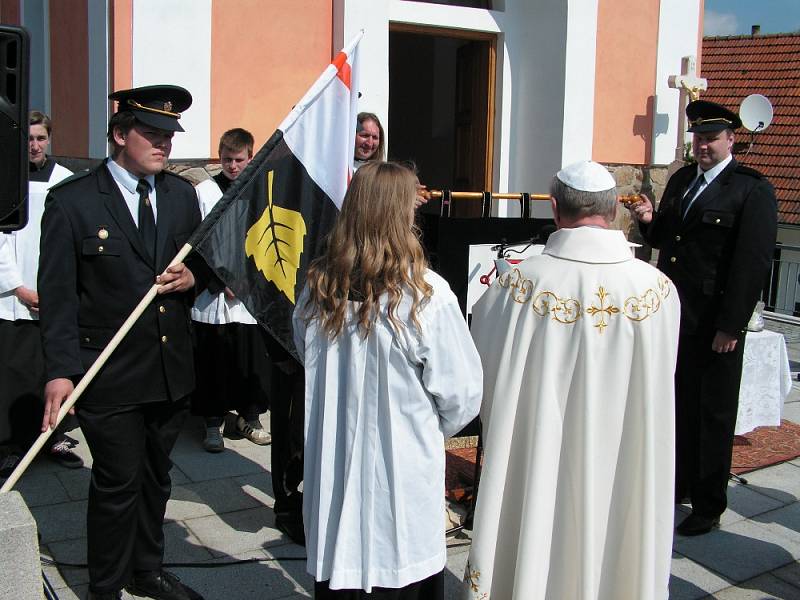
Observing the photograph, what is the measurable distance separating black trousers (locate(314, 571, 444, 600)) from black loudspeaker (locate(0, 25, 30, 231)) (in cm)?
146

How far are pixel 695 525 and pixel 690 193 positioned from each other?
5.63 feet

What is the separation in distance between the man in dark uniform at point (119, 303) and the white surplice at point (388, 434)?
0.87m

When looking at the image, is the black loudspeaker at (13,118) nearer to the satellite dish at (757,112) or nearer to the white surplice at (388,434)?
the white surplice at (388,434)

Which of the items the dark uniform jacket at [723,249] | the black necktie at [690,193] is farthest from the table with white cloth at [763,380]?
the black necktie at [690,193]

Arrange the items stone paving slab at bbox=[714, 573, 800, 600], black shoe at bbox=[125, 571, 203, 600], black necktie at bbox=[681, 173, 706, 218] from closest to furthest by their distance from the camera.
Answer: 1. black shoe at bbox=[125, 571, 203, 600]
2. stone paving slab at bbox=[714, 573, 800, 600]
3. black necktie at bbox=[681, 173, 706, 218]

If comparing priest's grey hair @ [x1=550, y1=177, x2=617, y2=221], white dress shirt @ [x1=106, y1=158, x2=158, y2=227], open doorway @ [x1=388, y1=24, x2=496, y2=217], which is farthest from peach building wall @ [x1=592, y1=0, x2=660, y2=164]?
white dress shirt @ [x1=106, y1=158, x2=158, y2=227]

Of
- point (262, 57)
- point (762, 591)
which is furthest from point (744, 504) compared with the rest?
point (262, 57)

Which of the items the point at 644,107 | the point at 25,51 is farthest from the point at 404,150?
the point at 25,51

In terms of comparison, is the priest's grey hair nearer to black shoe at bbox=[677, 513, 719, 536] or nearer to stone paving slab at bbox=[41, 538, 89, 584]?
black shoe at bbox=[677, 513, 719, 536]

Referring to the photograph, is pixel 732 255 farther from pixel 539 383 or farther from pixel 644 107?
pixel 644 107

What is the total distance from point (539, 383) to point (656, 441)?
482 millimetres

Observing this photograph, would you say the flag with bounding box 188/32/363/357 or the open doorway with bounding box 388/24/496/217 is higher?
the open doorway with bounding box 388/24/496/217

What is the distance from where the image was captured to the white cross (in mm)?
7605

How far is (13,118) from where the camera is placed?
2328 millimetres
